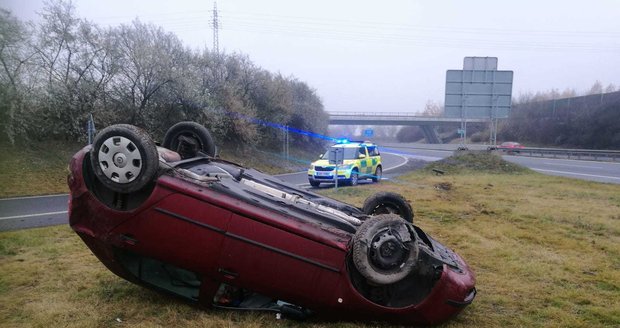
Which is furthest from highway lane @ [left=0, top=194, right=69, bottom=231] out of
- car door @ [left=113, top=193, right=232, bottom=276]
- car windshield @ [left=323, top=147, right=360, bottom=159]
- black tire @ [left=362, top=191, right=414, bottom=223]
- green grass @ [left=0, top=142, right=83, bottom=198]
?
car windshield @ [left=323, top=147, right=360, bottom=159]

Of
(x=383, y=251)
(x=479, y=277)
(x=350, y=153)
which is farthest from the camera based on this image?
(x=350, y=153)

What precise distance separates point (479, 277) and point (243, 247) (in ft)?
10.1

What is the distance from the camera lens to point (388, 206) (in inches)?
204

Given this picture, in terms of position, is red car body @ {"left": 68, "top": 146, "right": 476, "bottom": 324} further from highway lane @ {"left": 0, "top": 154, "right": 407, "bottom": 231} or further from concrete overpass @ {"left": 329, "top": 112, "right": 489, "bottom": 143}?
concrete overpass @ {"left": 329, "top": 112, "right": 489, "bottom": 143}

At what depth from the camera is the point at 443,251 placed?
430cm

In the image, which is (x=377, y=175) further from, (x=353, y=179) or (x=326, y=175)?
(x=326, y=175)

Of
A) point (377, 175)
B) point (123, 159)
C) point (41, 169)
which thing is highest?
point (123, 159)

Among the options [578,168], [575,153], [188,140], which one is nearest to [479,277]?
[188,140]

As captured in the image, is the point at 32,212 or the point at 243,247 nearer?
the point at 243,247

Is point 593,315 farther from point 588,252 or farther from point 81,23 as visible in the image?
point 81,23

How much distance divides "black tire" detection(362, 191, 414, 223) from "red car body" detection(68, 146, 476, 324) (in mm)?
1430

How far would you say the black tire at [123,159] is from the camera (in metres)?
3.35

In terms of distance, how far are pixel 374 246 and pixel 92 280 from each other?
306 cm

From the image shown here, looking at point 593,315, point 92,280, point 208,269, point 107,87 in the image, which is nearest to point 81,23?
point 107,87
